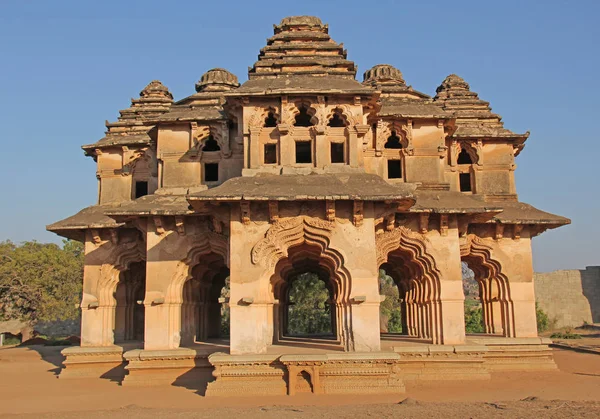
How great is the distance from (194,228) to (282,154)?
10.5 feet

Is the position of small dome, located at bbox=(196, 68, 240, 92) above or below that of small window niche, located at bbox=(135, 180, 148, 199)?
above

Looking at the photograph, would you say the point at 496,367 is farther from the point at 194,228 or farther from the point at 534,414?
the point at 194,228

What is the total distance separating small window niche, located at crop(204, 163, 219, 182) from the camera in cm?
1808

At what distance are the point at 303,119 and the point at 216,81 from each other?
4759mm

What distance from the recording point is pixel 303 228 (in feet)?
46.0

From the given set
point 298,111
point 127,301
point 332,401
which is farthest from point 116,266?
point 332,401

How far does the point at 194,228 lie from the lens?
1641 cm

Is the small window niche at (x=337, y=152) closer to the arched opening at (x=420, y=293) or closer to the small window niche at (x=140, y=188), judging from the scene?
the arched opening at (x=420, y=293)

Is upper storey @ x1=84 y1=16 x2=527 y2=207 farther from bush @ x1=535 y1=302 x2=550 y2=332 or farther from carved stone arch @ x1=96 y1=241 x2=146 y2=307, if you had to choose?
bush @ x1=535 y1=302 x2=550 y2=332

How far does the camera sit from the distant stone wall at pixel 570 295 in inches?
1526

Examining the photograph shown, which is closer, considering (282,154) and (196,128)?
(282,154)

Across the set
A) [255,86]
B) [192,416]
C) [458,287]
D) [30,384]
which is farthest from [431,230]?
[30,384]

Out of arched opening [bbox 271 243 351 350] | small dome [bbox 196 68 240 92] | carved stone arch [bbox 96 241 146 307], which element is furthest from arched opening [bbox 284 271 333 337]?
small dome [bbox 196 68 240 92]

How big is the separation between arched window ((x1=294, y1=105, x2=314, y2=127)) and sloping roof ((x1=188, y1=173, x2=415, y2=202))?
6.35 feet
